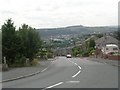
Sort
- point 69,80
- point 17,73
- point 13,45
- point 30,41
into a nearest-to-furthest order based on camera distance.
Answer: point 69,80 → point 17,73 → point 13,45 → point 30,41

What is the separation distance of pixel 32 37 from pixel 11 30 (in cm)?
811

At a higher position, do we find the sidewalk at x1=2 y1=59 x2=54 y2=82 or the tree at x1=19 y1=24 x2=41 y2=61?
the tree at x1=19 y1=24 x2=41 y2=61

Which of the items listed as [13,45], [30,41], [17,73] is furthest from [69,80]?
[30,41]

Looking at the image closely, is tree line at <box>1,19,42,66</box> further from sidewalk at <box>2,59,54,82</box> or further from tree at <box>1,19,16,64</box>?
sidewalk at <box>2,59,54,82</box>

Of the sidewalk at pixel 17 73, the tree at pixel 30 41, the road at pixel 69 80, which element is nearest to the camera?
the road at pixel 69 80

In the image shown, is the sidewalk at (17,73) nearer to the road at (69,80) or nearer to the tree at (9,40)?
the road at (69,80)

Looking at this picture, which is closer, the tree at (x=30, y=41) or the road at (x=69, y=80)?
the road at (x=69, y=80)

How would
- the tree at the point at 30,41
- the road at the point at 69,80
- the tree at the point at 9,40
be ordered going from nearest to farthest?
the road at the point at 69,80, the tree at the point at 9,40, the tree at the point at 30,41

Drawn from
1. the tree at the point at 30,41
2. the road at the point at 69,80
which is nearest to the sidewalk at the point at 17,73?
the road at the point at 69,80

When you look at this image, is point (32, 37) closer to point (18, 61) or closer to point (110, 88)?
point (18, 61)

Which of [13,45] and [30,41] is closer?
[13,45]

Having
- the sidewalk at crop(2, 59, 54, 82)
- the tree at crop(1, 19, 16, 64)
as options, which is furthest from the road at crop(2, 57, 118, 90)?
the tree at crop(1, 19, 16, 64)

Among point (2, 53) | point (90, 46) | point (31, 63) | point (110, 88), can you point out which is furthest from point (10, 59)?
point (90, 46)

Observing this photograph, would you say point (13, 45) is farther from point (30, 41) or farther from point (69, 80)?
point (69, 80)
